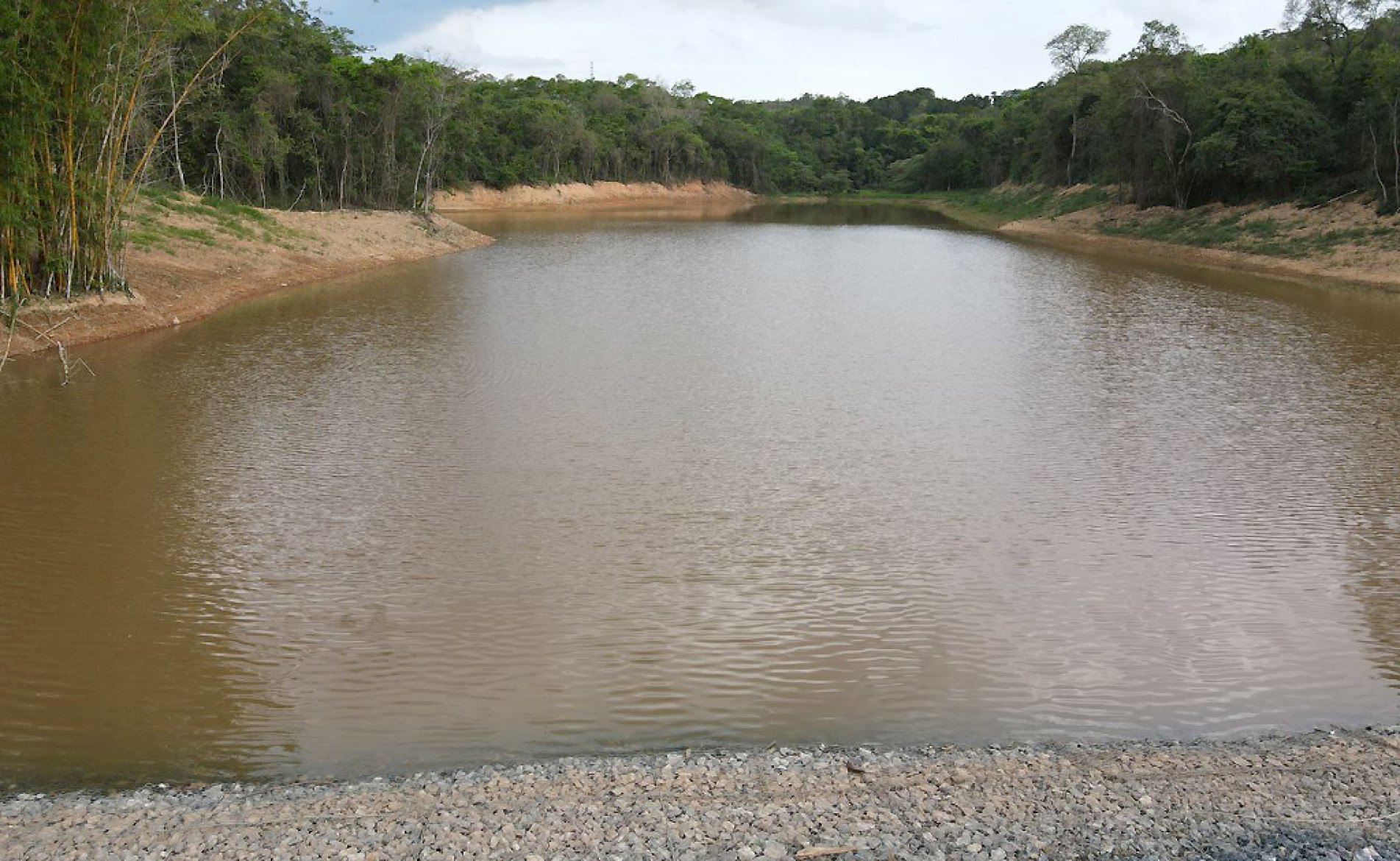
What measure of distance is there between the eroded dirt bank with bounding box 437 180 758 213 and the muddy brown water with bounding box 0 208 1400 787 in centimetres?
5039

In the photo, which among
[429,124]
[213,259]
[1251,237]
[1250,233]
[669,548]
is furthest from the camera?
[429,124]

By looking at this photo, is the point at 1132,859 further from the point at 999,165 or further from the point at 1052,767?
the point at 999,165

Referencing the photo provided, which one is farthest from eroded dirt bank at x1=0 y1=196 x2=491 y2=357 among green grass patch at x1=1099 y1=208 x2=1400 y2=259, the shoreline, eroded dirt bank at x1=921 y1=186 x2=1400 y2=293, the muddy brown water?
green grass patch at x1=1099 y1=208 x2=1400 y2=259

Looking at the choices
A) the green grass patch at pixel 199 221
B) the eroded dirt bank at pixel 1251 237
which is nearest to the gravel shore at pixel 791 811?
the green grass patch at pixel 199 221

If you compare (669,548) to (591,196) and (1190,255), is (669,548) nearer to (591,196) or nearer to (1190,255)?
(1190,255)

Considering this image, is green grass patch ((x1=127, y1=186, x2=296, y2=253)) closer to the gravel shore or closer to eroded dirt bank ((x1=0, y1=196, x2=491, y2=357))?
eroded dirt bank ((x1=0, y1=196, x2=491, y2=357))

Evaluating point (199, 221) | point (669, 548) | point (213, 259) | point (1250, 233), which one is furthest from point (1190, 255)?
point (669, 548)

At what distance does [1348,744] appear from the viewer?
6512 millimetres

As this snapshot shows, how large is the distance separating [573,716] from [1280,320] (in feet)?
73.9

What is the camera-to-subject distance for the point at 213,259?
27.0 metres

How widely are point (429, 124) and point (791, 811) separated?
49273 millimetres

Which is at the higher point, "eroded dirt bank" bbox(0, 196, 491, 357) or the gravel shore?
"eroded dirt bank" bbox(0, 196, 491, 357)

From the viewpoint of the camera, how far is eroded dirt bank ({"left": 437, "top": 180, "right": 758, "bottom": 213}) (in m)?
69.8

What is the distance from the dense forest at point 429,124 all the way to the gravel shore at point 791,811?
48.6 ft
